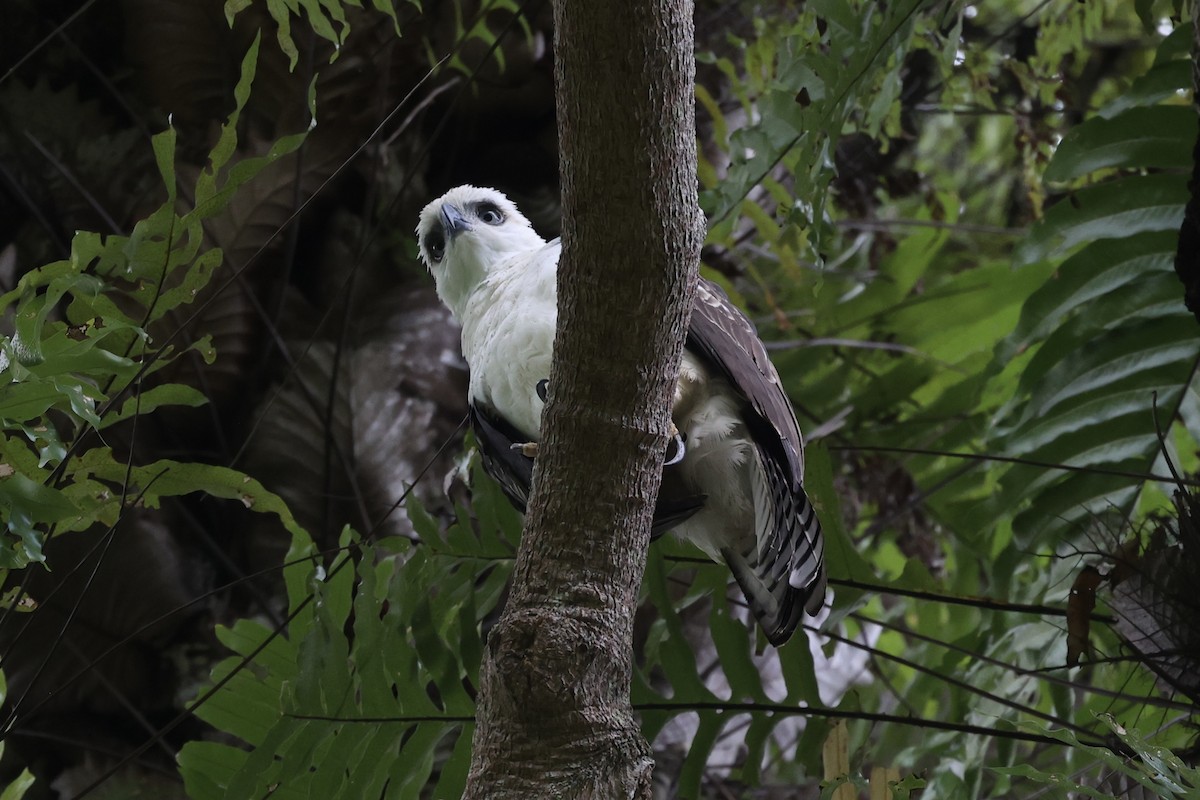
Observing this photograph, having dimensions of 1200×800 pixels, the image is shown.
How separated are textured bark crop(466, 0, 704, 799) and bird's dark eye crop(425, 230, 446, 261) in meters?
0.94

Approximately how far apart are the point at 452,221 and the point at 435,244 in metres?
0.09

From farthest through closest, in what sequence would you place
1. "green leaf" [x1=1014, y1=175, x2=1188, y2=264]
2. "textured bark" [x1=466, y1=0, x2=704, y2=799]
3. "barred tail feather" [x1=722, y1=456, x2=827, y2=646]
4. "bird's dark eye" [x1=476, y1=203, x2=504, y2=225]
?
"bird's dark eye" [x1=476, y1=203, x2=504, y2=225]
"green leaf" [x1=1014, y1=175, x2=1188, y2=264]
"barred tail feather" [x1=722, y1=456, x2=827, y2=646]
"textured bark" [x1=466, y1=0, x2=704, y2=799]

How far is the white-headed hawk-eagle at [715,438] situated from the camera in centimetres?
157

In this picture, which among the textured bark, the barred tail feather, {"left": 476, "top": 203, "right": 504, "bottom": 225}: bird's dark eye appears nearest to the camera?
the textured bark

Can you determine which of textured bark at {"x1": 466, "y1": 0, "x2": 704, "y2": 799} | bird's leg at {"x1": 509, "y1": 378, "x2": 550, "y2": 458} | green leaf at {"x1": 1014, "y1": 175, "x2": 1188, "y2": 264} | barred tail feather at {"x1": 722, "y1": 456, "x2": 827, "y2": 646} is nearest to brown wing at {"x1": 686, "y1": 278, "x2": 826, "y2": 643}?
barred tail feather at {"x1": 722, "y1": 456, "x2": 827, "y2": 646}

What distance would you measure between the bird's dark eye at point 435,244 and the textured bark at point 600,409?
0.94 meters

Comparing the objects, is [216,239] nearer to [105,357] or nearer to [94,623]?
[94,623]

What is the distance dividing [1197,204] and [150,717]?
2.32m

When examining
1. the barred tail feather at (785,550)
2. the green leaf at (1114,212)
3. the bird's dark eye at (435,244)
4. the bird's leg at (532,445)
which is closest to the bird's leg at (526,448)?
the bird's leg at (532,445)

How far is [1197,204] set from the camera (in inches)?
60.0

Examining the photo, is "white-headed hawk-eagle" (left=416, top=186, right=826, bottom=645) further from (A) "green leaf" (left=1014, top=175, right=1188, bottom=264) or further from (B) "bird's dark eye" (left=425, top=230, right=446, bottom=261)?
(A) "green leaf" (left=1014, top=175, right=1188, bottom=264)

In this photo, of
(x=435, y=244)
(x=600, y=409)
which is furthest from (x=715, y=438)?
(x=435, y=244)

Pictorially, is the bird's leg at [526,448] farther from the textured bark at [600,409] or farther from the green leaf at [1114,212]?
the green leaf at [1114,212]

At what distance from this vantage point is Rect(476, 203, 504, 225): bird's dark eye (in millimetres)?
2059
